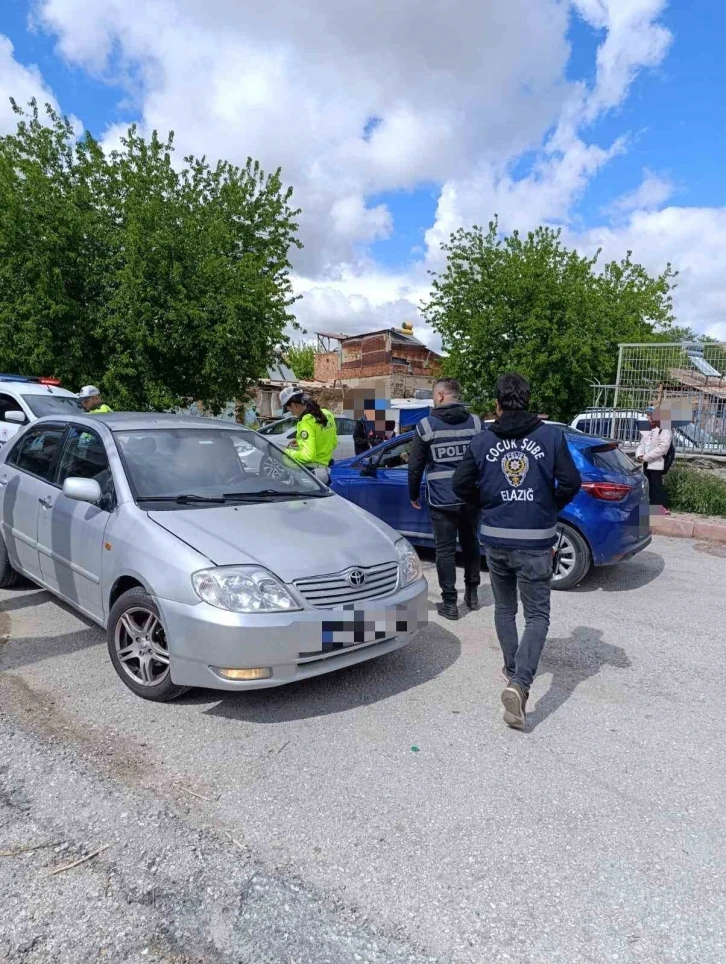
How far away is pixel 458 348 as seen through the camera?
1886 centimetres

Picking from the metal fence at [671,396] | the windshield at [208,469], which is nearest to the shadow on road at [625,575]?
the metal fence at [671,396]

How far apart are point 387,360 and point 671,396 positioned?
39.0 metres

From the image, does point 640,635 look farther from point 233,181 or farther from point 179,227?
point 233,181

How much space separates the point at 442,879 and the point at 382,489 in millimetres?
4919

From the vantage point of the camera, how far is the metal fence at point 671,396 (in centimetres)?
1067

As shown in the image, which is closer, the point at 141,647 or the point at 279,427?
the point at 141,647

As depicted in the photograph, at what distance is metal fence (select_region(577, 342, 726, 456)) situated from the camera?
1067 centimetres

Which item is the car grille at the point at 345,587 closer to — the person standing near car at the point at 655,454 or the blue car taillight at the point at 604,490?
the blue car taillight at the point at 604,490

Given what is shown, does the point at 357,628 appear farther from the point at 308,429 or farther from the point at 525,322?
the point at 525,322

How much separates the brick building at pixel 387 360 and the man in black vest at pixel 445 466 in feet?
128

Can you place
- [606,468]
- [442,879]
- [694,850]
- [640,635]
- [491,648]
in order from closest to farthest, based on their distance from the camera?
[442,879] < [694,850] < [491,648] < [640,635] < [606,468]

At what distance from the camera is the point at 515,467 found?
3604 millimetres

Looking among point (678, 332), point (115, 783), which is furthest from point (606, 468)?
point (678, 332)

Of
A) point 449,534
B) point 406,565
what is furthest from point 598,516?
point 406,565
